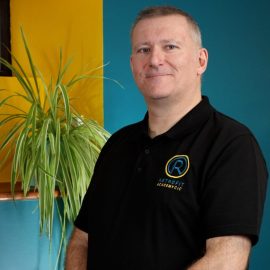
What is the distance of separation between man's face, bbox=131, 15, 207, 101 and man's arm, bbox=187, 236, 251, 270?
0.46 metres

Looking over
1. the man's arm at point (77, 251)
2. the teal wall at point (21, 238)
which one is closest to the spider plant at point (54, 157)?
the teal wall at point (21, 238)

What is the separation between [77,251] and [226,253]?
66 centimetres

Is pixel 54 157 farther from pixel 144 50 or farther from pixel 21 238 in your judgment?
pixel 144 50

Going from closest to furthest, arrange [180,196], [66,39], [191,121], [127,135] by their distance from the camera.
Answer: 1. [180,196]
2. [191,121]
3. [127,135]
4. [66,39]

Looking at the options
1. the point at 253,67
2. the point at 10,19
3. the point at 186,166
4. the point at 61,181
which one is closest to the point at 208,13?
the point at 253,67

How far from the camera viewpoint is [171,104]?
4.29ft

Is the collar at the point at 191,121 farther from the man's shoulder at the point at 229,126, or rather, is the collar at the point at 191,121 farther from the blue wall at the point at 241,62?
the blue wall at the point at 241,62

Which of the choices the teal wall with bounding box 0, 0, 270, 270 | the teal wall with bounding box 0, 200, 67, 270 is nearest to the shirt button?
the teal wall with bounding box 0, 200, 67, 270

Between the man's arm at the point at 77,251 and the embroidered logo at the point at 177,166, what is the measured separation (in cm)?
51

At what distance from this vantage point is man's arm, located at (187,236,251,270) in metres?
1.03

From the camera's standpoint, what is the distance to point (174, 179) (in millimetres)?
1162

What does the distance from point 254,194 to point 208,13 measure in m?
1.91

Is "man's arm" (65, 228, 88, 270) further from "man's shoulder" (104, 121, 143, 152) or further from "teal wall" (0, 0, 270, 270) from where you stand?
"teal wall" (0, 0, 270, 270)

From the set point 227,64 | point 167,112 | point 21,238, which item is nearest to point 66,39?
point 227,64
